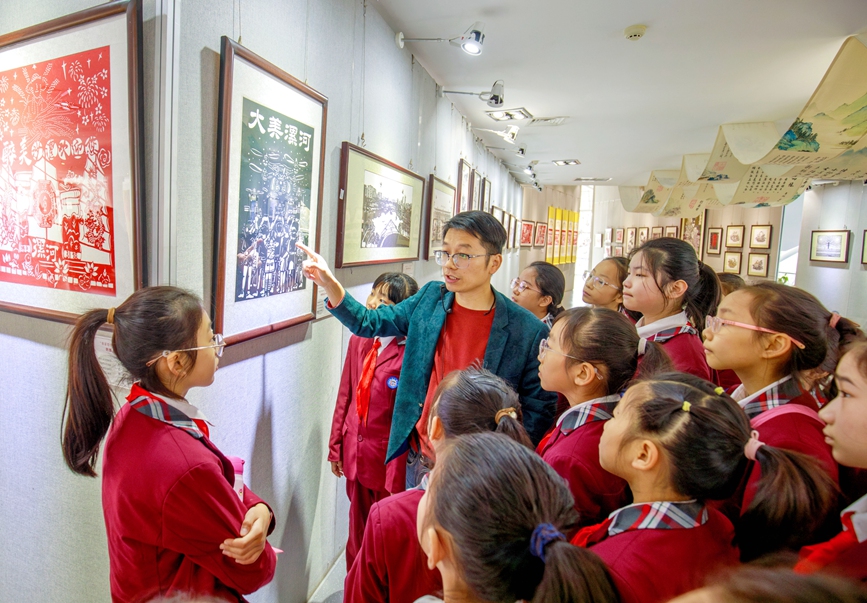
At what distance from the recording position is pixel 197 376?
3.97 feet

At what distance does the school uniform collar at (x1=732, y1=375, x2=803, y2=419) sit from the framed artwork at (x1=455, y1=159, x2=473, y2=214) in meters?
3.61

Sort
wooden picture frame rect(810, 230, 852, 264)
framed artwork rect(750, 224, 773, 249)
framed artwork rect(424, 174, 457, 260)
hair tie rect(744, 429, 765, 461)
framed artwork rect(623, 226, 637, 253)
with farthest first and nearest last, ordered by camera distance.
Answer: framed artwork rect(623, 226, 637, 253), framed artwork rect(750, 224, 773, 249), wooden picture frame rect(810, 230, 852, 264), framed artwork rect(424, 174, 457, 260), hair tie rect(744, 429, 765, 461)

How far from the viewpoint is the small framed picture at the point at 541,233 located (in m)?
10.6

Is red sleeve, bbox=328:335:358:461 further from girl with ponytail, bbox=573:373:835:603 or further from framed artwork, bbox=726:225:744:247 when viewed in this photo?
framed artwork, bbox=726:225:744:247

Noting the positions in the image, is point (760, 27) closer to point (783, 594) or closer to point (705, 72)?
point (705, 72)

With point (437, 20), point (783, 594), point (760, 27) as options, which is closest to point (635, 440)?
point (783, 594)

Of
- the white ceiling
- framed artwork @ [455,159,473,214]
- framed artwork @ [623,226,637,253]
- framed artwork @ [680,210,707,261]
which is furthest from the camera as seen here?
framed artwork @ [623,226,637,253]

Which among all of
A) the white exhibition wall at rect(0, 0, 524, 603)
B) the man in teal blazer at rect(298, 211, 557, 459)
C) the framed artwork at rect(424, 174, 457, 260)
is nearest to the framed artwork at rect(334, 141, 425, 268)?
the white exhibition wall at rect(0, 0, 524, 603)

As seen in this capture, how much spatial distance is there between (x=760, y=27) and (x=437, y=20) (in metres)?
1.79

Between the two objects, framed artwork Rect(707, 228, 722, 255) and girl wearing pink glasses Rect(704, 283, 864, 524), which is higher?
framed artwork Rect(707, 228, 722, 255)

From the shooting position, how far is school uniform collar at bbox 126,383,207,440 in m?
1.09

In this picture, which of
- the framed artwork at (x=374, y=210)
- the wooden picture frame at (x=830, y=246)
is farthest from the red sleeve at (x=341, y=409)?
the wooden picture frame at (x=830, y=246)

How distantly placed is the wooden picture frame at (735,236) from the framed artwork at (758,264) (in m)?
0.32

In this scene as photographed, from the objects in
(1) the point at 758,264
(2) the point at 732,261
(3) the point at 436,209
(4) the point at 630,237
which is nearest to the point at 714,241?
(2) the point at 732,261
